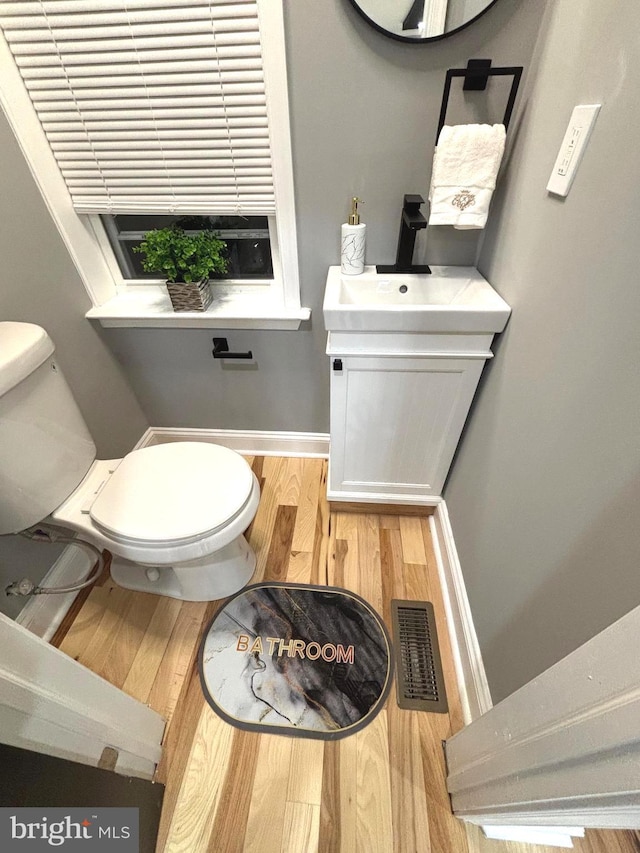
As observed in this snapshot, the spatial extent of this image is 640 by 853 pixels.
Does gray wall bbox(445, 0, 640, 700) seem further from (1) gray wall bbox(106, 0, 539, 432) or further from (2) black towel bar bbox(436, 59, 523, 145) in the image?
(1) gray wall bbox(106, 0, 539, 432)

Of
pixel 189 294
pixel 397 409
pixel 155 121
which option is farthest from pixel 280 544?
pixel 155 121

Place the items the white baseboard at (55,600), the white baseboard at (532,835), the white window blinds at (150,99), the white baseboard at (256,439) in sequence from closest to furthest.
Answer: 1. the white baseboard at (532,835)
2. the white window blinds at (150,99)
3. the white baseboard at (55,600)
4. the white baseboard at (256,439)

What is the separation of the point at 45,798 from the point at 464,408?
48.2 inches

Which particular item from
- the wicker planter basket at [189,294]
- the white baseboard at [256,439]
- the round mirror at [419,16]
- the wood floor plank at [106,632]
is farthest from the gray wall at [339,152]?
the wood floor plank at [106,632]

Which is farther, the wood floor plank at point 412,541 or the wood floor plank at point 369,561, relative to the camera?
the wood floor plank at point 412,541

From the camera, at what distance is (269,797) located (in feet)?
2.98

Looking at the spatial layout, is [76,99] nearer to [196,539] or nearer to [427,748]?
[196,539]

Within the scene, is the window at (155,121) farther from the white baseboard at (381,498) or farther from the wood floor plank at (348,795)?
the wood floor plank at (348,795)

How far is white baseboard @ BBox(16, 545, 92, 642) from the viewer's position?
1.15m

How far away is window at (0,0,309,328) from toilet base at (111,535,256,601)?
0.84 m

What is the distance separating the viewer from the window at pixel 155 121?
95 centimetres

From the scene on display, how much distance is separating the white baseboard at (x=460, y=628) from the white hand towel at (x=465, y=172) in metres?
0.96

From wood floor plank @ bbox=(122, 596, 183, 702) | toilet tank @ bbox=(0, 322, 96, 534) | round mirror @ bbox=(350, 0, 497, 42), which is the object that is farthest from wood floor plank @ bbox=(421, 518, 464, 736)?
round mirror @ bbox=(350, 0, 497, 42)

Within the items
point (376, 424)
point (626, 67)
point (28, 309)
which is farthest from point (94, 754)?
point (626, 67)
